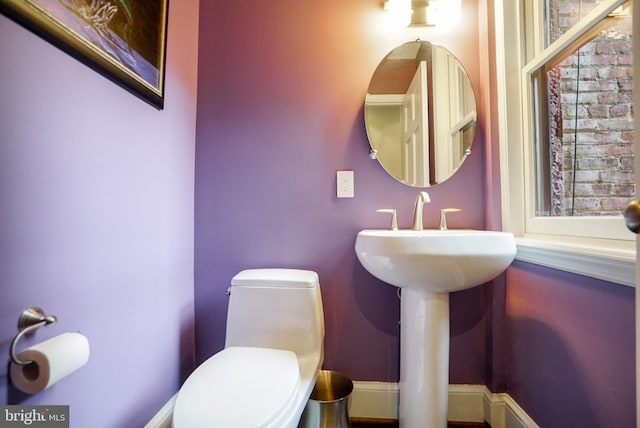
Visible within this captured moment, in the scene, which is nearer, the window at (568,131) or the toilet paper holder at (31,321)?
the toilet paper holder at (31,321)

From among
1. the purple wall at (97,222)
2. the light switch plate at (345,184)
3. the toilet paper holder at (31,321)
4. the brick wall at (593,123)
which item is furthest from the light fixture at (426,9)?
the toilet paper holder at (31,321)

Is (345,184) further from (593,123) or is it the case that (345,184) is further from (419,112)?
(593,123)

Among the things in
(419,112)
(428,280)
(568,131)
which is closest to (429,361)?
(428,280)

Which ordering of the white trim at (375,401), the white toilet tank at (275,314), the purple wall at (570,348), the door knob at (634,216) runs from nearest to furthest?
1. the door knob at (634,216)
2. the purple wall at (570,348)
3. the white toilet tank at (275,314)
4. the white trim at (375,401)

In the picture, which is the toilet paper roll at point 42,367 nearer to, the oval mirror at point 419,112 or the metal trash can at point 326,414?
the metal trash can at point 326,414

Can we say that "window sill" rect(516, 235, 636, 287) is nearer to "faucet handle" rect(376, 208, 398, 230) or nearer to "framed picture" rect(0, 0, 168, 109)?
"faucet handle" rect(376, 208, 398, 230)

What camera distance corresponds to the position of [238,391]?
29.3 inches

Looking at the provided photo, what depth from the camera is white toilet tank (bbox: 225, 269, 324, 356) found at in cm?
111

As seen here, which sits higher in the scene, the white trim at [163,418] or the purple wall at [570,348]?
the purple wall at [570,348]

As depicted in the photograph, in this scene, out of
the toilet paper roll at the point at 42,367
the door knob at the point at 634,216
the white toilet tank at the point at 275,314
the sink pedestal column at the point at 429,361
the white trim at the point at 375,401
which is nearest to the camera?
the door knob at the point at 634,216

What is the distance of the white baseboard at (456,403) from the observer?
1.13 m

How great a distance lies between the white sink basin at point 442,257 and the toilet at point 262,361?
0.40 meters

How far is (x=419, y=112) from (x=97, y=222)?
4.12 ft

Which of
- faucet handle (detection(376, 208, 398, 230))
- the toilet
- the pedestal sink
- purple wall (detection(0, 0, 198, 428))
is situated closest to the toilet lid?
the toilet
